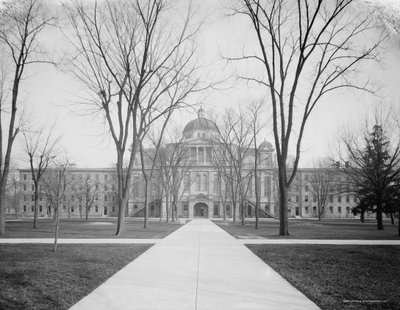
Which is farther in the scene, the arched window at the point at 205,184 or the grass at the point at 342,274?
the arched window at the point at 205,184

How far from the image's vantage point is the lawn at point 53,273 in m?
5.70

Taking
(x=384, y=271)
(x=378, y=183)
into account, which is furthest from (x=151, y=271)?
(x=378, y=183)

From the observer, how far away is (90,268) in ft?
27.8

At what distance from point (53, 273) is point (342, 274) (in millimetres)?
6830

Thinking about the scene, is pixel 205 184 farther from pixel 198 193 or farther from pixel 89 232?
pixel 89 232

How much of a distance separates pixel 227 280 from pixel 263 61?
15.2 meters

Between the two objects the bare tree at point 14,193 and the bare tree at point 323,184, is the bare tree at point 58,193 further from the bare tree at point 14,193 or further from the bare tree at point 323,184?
the bare tree at point 14,193

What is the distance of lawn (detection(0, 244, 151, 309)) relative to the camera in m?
5.70

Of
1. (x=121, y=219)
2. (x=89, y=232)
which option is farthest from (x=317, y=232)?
(x=89, y=232)

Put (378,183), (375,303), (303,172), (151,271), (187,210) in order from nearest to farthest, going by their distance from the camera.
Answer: (375,303) < (151,271) < (378,183) < (187,210) < (303,172)

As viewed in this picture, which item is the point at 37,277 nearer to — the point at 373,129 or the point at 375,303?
the point at 375,303

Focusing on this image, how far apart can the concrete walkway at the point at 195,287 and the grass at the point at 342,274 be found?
17.0 inches

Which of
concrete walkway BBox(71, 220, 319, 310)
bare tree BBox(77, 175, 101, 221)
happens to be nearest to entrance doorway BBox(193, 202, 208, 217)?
bare tree BBox(77, 175, 101, 221)

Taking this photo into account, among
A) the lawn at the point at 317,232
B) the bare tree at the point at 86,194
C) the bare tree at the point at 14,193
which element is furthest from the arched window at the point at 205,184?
the lawn at the point at 317,232
